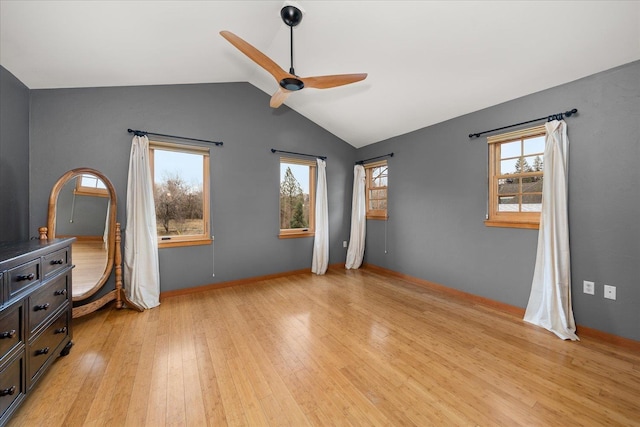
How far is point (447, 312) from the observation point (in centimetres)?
282

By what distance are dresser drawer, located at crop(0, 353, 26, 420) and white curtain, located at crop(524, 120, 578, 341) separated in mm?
3931

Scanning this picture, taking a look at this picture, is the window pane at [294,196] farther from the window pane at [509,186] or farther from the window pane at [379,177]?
the window pane at [509,186]

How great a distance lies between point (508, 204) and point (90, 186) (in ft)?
15.7

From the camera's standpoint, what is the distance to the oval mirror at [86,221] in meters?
2.51

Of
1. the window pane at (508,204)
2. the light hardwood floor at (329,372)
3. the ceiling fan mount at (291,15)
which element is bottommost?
the light hardwood floor at (329,372)

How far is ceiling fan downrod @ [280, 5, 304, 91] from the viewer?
2.11 meters

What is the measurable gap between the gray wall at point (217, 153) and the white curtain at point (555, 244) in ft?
9.82

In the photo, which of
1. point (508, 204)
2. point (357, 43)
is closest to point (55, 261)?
point (357, 43)

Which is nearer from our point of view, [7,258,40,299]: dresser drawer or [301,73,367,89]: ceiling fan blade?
[7,258,40,299]: dresser drawer

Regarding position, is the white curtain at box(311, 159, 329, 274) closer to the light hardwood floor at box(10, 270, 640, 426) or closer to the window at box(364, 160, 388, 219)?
the window at box(364, 160, 388, 219)

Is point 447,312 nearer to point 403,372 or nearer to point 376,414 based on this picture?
point 403,372

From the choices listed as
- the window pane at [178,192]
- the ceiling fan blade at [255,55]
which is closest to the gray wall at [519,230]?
the ceiling fan blade at [255,55]

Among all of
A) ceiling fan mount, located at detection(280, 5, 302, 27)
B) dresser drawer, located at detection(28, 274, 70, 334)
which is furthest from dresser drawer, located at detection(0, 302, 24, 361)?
ceiling fan mount, located at detection(280, 5, 302, 27)

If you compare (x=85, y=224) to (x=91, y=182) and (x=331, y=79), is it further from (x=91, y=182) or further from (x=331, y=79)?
(x=331, y=79)
